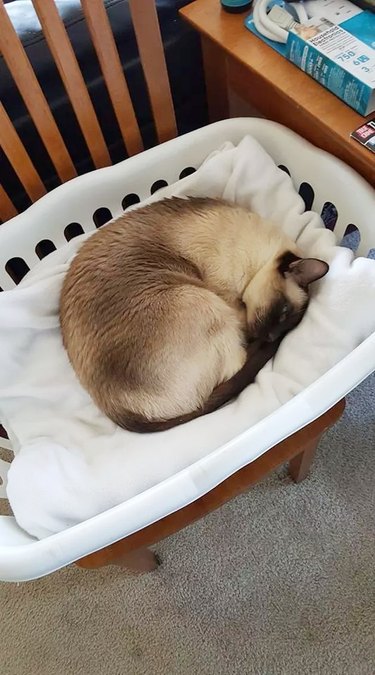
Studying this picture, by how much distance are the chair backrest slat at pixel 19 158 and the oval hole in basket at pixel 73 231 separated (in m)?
0.12

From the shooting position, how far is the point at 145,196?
131 centimetres

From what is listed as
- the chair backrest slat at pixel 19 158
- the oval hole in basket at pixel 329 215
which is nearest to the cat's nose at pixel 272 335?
the oval hole in basket at pixel 329 215

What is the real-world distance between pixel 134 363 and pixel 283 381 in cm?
25

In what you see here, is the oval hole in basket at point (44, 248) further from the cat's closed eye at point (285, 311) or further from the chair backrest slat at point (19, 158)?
the cat's closed eye at point (285, 311)

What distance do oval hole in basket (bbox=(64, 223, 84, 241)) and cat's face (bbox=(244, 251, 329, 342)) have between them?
46 centimetres

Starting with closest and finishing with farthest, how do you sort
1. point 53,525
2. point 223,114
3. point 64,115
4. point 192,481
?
point 192,481
point 53,525
point 64,115
point 223,114

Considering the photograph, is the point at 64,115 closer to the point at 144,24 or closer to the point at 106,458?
the point at 144,24

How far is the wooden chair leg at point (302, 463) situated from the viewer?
1.15 metres

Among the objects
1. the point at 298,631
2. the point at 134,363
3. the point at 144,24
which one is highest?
the point at 144,24

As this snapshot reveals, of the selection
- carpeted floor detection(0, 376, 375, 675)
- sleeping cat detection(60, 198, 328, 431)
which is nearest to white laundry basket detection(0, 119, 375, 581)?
sleeping cat detection(60, 198, 328, 431)

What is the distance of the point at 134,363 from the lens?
3.32 feet

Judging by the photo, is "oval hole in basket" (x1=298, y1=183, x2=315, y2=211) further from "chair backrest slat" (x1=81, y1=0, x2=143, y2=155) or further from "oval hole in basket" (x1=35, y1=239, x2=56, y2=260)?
"oval hole in basket" (x1=35, y1=239, x2=56, y2=260)

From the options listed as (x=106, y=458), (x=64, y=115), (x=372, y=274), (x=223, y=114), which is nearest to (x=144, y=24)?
(x=64, y=115)

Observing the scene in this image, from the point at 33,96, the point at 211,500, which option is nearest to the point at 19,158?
the point at 33,96
